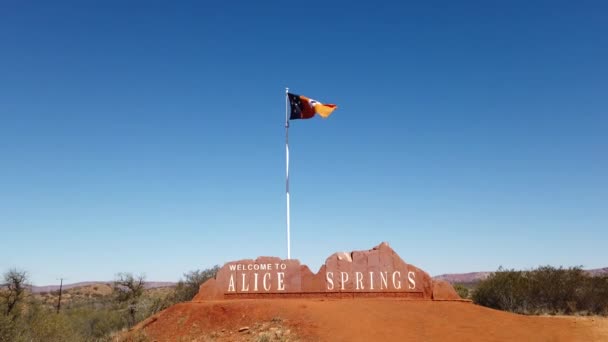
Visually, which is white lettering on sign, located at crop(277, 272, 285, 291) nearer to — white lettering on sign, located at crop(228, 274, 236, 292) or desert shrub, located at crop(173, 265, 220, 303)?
white lettering on sign, located at crop(228, 274, 236, 292)

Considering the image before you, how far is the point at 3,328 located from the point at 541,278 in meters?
32.1

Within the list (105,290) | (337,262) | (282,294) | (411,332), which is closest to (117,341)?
(282,294)

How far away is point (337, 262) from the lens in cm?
2297

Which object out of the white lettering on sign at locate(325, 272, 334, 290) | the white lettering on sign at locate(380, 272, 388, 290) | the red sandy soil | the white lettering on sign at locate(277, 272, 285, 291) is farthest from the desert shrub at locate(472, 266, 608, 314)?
Answer: the white lettering on sign at locate(277, 272, 285, 291)

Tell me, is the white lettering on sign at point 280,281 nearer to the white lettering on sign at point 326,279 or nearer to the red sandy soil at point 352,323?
the white lettering on sign at point 326,279

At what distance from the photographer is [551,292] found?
34.0 meters

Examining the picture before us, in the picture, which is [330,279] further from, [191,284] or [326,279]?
[191,284]

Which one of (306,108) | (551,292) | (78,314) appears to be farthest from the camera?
(78,314)

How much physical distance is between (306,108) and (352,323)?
11.6m

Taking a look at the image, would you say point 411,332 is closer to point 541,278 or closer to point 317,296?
point 317,296

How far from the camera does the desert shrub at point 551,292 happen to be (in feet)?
109

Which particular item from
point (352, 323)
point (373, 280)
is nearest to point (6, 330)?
point (352, 323)

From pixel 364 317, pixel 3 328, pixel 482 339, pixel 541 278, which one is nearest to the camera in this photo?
pixel 482 339

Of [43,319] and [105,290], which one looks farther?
[105,290]
